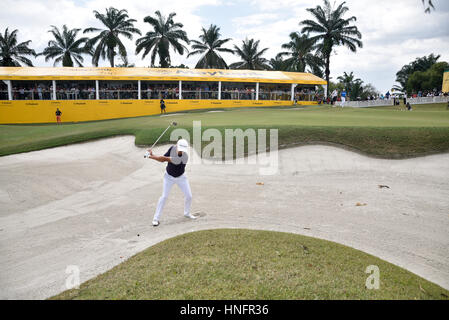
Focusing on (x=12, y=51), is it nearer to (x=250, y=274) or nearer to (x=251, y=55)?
(x=251, y=55)

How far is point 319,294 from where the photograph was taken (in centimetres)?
477

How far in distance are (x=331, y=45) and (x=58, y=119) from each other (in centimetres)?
4190

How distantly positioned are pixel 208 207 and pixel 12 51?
59.2m

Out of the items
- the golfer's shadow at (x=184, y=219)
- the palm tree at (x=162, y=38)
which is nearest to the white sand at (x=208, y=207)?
the golfer's shadow at (x=184, y=219)

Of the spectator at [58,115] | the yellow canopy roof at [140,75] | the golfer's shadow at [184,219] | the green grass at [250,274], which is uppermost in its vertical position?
the yellow canopy roof at [140,75]

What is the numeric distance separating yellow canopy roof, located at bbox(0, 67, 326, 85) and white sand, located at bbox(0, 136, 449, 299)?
23.4m

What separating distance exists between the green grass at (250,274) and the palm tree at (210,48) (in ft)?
165

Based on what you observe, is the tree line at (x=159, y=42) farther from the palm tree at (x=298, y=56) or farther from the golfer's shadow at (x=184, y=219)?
the golfer's shadow at (x=184, y=219)

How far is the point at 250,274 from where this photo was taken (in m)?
5.31

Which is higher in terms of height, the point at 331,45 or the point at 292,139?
the point at 331,45

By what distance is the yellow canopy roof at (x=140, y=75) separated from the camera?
3600 cm

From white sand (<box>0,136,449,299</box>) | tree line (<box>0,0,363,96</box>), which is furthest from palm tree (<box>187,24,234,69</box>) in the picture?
white sand (<box>0,136,449,299</box>)
